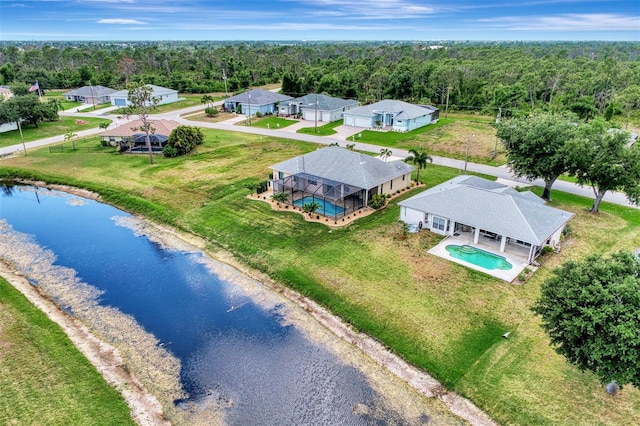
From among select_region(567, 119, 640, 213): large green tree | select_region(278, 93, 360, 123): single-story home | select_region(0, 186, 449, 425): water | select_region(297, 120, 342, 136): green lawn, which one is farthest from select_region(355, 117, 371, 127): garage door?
select_region(0, 186, 449, 425): water

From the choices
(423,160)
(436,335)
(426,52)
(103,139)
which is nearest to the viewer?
(436,335)

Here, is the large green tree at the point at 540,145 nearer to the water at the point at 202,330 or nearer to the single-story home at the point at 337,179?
the single-story home at the point at 337,179

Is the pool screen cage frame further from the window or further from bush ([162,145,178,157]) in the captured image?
bush ([162,145,178,157])

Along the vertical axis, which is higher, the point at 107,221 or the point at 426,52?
the point at 426,52

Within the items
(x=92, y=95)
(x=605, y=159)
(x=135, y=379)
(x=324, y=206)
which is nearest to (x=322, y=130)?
(x=324, y=206)

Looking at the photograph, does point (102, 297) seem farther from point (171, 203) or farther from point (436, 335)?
point (436, 335)

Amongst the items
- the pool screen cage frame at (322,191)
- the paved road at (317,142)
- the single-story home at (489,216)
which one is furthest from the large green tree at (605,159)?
the pool screen cage frame at (322,191)

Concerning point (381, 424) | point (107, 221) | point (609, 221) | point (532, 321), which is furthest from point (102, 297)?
point (609, 221)
